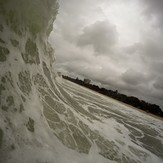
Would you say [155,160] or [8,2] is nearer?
[8,2]

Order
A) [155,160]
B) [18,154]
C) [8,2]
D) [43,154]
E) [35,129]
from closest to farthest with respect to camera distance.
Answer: [18,154]
[43,154]
[35,129]
[8,2]
[155,160]

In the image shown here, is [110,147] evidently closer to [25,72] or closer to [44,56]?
[25,72]

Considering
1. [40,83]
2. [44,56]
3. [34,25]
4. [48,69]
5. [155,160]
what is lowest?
[155,160]

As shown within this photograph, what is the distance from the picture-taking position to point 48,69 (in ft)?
30.3

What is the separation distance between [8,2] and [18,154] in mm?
5455

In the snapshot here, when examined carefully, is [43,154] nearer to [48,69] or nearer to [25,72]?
[25,72]

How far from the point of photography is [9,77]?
559 centimetres

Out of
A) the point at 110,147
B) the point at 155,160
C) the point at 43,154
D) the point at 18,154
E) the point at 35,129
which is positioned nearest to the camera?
the point at 18,154

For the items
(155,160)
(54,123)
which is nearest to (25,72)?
(54,123)

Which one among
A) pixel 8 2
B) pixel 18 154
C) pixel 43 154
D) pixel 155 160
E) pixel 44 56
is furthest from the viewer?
pixel 44 56

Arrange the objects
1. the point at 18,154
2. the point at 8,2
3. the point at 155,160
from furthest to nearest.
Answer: the point at 155,160 < the point at 8,2 < the point at 18,154

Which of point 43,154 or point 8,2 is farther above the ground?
point 8,2

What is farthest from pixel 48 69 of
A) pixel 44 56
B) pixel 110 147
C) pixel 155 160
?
pixel 155 160

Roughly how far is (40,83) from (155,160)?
7031 mm
